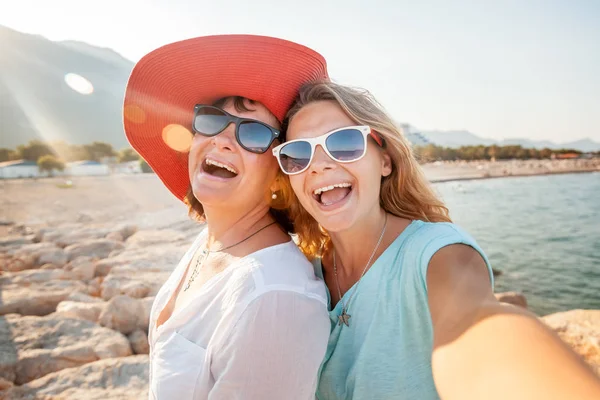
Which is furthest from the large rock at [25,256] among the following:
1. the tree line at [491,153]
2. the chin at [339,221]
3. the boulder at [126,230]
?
the tree line at [491,153]

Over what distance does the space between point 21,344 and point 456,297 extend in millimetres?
4136

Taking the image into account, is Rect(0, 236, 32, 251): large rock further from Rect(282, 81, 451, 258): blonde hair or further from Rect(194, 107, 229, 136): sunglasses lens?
Rect(282, 81, 451, 258): blonde hair

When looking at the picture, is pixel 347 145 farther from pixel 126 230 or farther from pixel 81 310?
pixel 126 230

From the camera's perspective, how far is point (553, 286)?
10531 millimetres

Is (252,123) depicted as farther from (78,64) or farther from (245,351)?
(78,64)

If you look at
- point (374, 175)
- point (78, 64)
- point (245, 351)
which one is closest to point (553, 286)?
point (374, 175)

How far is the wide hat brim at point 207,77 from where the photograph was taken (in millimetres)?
1734

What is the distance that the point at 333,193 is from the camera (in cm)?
180

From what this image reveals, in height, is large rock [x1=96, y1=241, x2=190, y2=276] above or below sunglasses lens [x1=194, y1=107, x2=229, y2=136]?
below

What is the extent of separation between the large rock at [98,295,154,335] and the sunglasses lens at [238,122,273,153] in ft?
11.0

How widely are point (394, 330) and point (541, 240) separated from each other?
61.8 feet

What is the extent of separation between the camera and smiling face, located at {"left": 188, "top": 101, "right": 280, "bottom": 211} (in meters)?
1.78

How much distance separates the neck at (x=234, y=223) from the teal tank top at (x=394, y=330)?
611mm

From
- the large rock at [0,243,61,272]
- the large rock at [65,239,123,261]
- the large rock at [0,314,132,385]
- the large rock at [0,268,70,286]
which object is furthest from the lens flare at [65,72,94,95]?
the large rock at [0,314,132,385]
